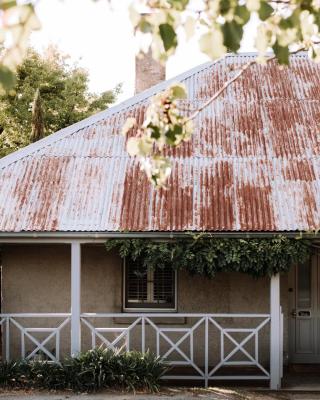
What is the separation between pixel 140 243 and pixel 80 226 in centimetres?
103

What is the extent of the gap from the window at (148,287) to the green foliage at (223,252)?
6.72 feet

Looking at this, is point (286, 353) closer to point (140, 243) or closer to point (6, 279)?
point (140, 243)

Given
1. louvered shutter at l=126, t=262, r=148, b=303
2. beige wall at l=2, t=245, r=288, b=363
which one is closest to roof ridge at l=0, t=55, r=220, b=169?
beige wall at l=2, t=245, r=288, b=363

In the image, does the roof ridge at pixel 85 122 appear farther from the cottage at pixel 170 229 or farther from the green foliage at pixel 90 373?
the green foliage at pixel 90 373

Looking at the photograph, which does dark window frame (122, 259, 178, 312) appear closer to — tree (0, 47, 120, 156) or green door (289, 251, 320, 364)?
green door (289, 251, 320, 364)

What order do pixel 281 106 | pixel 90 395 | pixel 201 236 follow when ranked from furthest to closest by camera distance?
pixel 281 106, pixel 201 236, pixel 90 395

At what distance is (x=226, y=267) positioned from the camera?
10727mm

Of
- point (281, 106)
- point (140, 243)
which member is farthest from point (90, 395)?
point (281, 106)

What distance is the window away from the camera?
12.8 metres

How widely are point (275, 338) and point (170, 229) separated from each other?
8.01 ft

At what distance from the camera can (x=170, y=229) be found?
10.7 m

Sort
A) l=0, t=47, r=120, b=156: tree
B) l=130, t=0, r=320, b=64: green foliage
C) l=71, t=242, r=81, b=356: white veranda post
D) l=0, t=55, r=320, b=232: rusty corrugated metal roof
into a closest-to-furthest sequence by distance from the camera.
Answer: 1. l=130, t=0, r=320, b=64: green foliage
2. l=71, t=242, r=81, b=356: white veranda post
3. l=0, t=55, r=320, b=232: rusty corrugated metal roof
4. l=0, t=47, r=120, b=156: tree

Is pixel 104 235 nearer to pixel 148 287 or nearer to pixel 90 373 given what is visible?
pixel 90 373

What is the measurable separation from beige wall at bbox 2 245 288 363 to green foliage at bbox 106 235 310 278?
191cm
